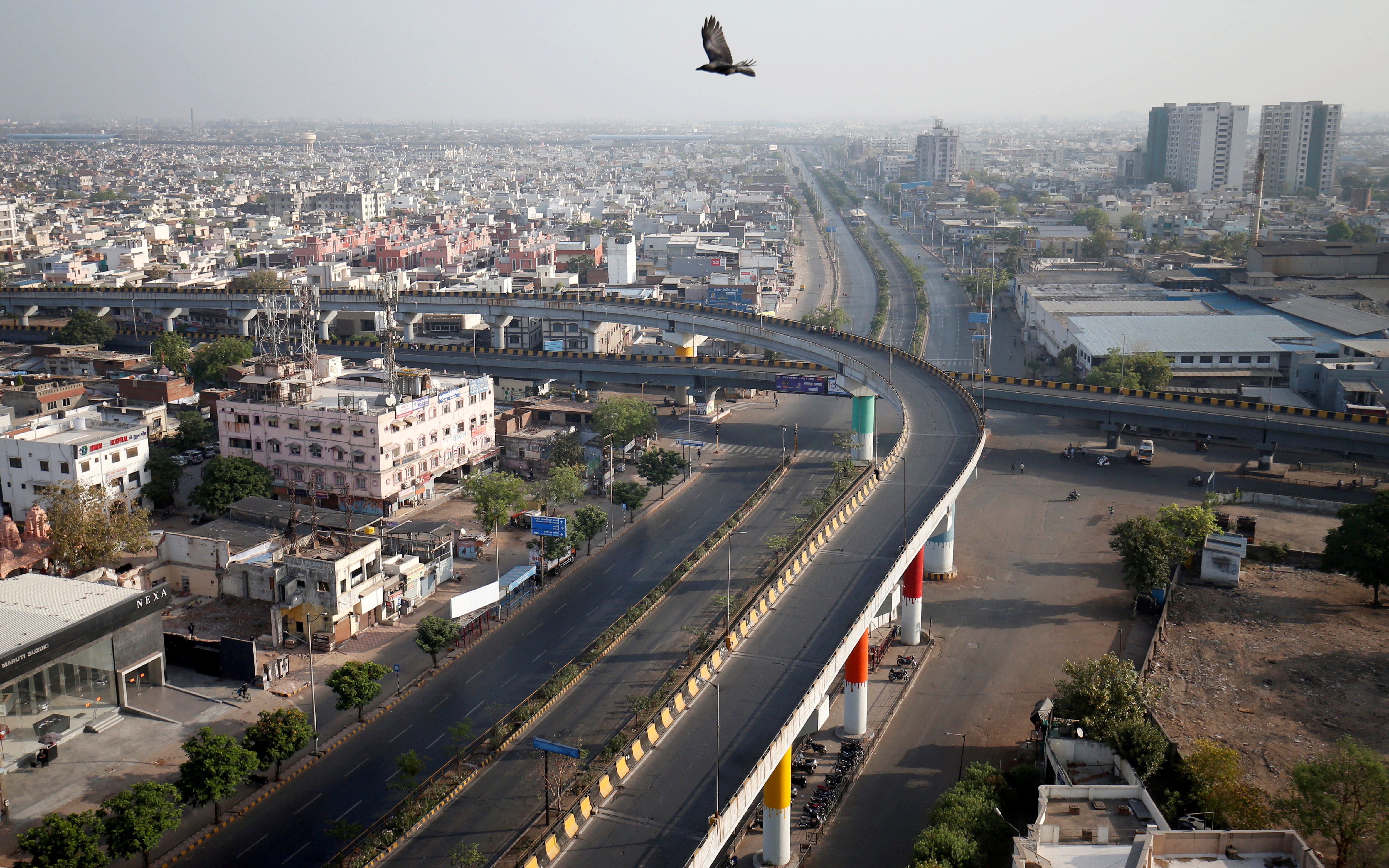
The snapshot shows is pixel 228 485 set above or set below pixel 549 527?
above

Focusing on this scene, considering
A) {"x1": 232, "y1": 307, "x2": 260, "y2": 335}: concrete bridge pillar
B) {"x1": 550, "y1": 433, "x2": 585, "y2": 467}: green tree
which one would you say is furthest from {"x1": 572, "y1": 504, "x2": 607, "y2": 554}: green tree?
{"x1": 232, "y1": 307, "x2": 260, "y2": 335}: concrete bridge pillar

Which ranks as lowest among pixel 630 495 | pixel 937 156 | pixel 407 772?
pixel 407 772

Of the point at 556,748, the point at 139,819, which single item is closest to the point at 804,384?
the point at 556,748

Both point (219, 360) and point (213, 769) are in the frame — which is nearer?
point (213, 769)

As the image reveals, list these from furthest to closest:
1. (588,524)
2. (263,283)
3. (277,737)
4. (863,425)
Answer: (263,283) < (863,425) < (588,524) < (277,737)

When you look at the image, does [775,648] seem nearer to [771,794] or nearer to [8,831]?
[771,794]

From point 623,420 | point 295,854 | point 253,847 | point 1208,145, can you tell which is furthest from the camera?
point 1208,145

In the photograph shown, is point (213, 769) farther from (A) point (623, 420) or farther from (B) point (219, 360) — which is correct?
(B) point (219, 360)

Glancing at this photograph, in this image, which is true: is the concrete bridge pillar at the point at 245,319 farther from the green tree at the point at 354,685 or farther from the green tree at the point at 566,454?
the green tree at the point at 354,685
